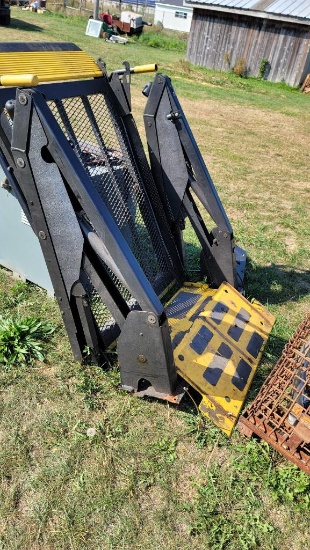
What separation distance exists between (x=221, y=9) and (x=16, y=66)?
1625cm

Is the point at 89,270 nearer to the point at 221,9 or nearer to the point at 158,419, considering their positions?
the point at 158,419

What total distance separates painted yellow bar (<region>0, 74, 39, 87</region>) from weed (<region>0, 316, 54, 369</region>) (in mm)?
1750

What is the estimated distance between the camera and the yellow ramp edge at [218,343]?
2.84 meters

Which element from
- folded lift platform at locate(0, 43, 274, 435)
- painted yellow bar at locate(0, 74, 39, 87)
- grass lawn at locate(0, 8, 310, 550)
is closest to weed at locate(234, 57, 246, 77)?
folded lift platform at locate(0, 43, 274, 435)

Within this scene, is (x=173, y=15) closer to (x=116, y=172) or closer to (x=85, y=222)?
(x=116, y=172)

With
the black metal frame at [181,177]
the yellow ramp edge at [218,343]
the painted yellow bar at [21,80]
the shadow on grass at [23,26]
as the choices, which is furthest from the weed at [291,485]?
the shadow on grass at [23,26]

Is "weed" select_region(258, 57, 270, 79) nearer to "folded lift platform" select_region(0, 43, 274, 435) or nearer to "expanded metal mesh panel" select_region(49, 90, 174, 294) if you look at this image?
"folded lift platform" select_region(0, 43, 274, 435)

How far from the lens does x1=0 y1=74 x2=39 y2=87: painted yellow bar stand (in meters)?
2.30

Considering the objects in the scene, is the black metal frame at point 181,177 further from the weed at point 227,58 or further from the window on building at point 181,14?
the window on building at point 181,14

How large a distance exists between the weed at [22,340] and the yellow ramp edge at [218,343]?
39.6 inches

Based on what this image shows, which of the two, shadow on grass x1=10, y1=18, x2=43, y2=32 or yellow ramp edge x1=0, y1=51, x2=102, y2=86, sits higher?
yellow ramp edge x1=0, y1=51, x2=102, y2=86

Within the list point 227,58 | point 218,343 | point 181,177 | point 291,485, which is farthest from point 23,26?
point 291,485

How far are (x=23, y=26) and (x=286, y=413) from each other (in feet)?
74.6

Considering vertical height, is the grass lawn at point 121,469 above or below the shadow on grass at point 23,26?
below
